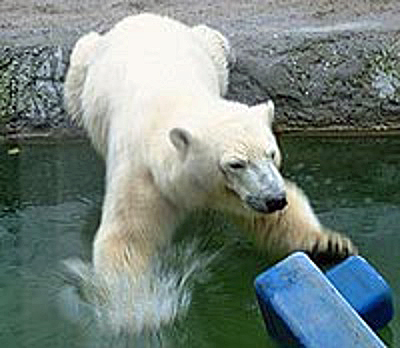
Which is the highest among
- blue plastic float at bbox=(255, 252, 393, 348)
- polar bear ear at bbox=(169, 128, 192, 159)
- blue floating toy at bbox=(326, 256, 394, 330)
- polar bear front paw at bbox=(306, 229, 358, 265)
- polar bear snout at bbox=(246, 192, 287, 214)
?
polar bear ear at bbox=(169, 128, 192, 159)

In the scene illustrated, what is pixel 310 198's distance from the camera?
4.61 m

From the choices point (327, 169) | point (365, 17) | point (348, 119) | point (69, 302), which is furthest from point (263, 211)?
point (365, 17)

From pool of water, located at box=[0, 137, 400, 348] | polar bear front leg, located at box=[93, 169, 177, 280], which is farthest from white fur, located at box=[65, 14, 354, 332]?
pool of water, located at box=[0, 137, 400, 348]

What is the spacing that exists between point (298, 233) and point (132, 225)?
54cm

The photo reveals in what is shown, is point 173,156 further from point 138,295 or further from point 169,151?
point 138,295

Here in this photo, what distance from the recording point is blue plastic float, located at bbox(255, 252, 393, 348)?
260 cm

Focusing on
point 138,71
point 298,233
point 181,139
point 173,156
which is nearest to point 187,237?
point 298,233

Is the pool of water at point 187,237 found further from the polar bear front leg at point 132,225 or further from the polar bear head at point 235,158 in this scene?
the polar bear head at point 235,158

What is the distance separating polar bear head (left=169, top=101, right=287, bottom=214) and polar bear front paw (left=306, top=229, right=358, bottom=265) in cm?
40

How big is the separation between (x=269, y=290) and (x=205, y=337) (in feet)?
2.15

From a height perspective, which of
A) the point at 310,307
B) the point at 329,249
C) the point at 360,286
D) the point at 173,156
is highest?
the point at 173,156

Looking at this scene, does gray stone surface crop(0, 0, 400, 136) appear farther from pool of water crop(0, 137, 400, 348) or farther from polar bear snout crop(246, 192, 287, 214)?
polar bear snout crop(246, 192, 287, 214)

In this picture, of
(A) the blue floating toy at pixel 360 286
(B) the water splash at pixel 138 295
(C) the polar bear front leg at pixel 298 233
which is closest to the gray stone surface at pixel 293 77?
(B) the water splash at pixel 138 295

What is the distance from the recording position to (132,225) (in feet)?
11.7
